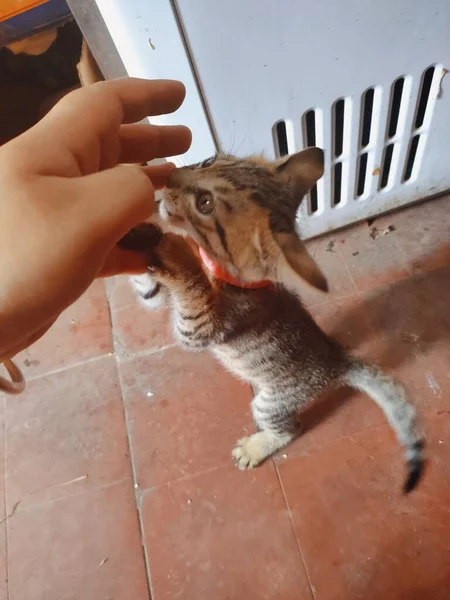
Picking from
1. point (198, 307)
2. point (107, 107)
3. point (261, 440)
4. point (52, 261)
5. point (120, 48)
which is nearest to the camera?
point (52, 261)

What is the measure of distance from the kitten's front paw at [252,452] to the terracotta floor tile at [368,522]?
0.25ft

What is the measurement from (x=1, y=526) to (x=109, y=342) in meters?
0.63

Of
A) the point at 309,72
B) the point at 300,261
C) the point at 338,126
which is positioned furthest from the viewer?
the point at 338,126

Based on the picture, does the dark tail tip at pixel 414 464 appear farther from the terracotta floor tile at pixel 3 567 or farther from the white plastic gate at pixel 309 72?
the terracotta floor tile at pixel 3 567

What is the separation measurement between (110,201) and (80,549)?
3.93 feet

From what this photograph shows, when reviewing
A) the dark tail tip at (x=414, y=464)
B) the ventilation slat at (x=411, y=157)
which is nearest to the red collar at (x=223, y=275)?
the dark tail tip at (x=414, y=464)

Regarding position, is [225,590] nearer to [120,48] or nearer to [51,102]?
[120,48]

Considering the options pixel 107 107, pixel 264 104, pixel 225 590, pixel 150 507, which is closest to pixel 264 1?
pixel 264 104

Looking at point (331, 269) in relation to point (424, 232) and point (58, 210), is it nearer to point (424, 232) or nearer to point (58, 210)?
point (424, 232)

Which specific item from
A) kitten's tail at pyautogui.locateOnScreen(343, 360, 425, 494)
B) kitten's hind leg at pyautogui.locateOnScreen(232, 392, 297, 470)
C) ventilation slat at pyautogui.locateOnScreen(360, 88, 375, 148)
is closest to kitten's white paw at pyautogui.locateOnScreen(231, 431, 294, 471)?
kitten's hind leg at pyautogui.locateOnScreen(232, 392, 297, 470)

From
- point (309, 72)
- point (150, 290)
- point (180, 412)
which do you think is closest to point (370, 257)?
point (309, 72)

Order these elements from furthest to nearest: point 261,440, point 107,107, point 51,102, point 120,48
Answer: point 51,102, point 261,440, point 120,48, point 107,107

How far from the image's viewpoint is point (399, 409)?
4.36 ft

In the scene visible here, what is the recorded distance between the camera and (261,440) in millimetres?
1421
